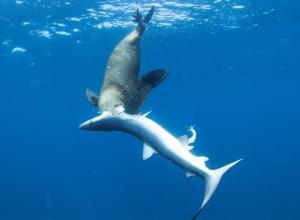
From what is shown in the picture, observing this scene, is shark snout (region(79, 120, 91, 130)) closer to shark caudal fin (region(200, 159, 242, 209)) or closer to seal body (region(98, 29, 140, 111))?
seal body (region(98, 29, 140, 111))

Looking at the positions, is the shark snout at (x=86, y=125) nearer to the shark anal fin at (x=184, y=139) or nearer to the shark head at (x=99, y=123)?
the shark head at (x=99, y=123)

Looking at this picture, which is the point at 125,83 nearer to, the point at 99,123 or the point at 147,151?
the point at 99,123

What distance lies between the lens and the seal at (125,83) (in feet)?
14.4

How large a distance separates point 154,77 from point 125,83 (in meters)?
0.33

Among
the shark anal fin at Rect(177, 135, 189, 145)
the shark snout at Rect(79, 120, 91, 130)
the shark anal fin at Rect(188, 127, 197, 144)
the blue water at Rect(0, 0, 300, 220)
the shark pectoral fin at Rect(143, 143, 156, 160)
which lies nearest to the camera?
the shark snout at Rect(79, 120, 91, 130)

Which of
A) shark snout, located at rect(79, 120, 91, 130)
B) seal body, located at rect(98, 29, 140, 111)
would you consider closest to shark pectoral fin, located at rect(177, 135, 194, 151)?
seal body, located at rect(98, 29, 140, 111)

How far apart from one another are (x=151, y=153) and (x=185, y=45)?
1132 inches

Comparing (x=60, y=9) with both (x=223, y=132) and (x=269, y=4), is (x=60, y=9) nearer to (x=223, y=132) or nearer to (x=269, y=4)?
(x=269, y=4)

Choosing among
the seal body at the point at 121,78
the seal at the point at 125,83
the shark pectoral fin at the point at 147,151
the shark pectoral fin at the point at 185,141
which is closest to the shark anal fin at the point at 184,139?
the shark pectoral fin at the point at 185,141

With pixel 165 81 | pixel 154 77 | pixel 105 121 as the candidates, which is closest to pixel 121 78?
pixel 154 77

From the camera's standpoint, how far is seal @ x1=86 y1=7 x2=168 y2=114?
173 inches

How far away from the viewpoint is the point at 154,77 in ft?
14.4

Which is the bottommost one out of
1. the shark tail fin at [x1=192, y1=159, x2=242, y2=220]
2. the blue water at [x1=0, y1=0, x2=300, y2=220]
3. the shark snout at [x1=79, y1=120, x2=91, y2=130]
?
the blue water at [x1=0, y1=0, x2=300, y2=220]

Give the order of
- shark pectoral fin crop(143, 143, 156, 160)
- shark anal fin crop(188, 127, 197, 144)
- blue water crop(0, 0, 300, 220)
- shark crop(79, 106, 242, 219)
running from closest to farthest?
shark crop(79, 106, 242, 219)
shark pectoral fin crop(143, 143, 156, 160)
shark anal fin crop(188, 127, 197, 144)
blue water crop(0, 0, 300, 220)
